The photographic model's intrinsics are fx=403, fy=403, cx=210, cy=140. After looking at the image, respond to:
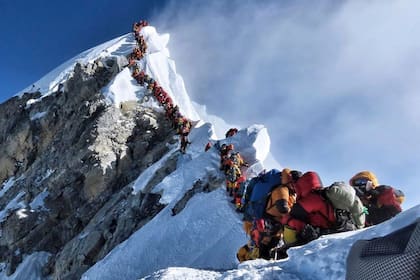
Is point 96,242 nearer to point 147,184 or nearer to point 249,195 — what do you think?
point 147,184

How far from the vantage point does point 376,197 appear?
28.0 feet

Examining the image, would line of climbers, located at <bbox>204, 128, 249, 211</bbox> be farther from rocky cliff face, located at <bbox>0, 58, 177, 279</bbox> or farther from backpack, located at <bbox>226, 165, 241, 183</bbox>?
rocky cliff face, located at <bbox>0, 58, 177, 279</bbox>

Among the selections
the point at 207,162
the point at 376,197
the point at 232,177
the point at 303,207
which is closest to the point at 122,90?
the point at 207,162

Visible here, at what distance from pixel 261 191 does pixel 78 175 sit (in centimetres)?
2136

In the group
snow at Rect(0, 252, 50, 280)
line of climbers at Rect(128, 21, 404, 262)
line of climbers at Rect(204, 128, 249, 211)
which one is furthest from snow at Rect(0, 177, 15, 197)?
line of climbers at Rect(128, 21, 404, 262)

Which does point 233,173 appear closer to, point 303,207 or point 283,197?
point 283,197

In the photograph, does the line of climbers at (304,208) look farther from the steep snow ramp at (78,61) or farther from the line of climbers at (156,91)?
the steep snow ramp at (78,61)

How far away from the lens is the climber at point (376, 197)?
8.44 meters

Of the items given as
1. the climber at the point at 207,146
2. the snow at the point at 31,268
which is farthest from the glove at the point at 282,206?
the snow at the point at 31,268

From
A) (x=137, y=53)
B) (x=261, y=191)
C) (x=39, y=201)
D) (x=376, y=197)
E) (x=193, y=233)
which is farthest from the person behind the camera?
(x=137, y=53)

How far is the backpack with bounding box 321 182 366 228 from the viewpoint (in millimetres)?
6770

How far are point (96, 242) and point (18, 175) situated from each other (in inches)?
788

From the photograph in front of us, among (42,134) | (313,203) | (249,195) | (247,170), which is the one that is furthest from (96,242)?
(42,134)

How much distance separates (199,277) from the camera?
586 centimetres
